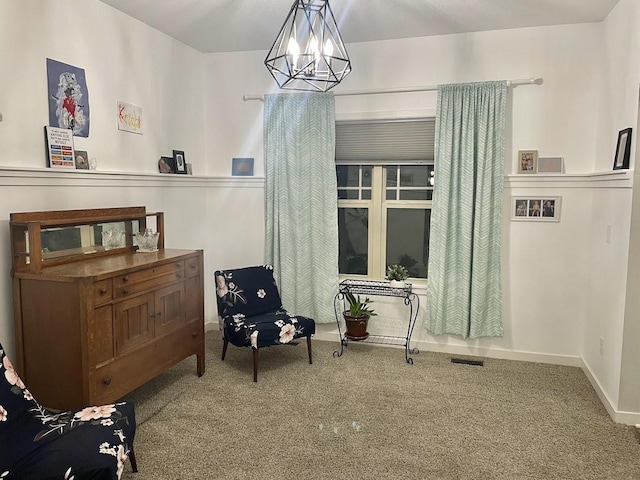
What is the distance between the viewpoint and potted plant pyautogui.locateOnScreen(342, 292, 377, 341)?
4031mm

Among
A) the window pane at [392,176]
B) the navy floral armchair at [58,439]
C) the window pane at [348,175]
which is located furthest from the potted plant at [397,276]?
the navy floral armchair at [58,439]

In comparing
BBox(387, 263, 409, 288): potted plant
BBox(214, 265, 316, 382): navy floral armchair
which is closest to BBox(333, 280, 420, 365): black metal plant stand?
BBox(387, 263, 409, 288): potted plant

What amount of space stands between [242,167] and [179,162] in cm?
61

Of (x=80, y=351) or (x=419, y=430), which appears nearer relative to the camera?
(x=80, y=351)

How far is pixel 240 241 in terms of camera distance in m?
4.64

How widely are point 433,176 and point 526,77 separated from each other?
3.46ft

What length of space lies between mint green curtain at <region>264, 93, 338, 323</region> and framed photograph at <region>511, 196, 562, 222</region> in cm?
151

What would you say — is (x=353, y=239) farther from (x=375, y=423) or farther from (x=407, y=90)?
(x=375, y=423)

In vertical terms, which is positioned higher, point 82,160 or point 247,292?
point 82,160

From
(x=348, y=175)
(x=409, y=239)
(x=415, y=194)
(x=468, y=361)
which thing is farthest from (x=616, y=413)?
(x=348, y=175)

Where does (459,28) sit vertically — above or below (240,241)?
above

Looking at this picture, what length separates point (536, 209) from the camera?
3.85 metres

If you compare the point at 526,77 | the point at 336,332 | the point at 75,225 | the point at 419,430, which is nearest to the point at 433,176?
the point at 526,77

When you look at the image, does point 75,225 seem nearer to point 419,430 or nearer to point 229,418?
point 229,418
